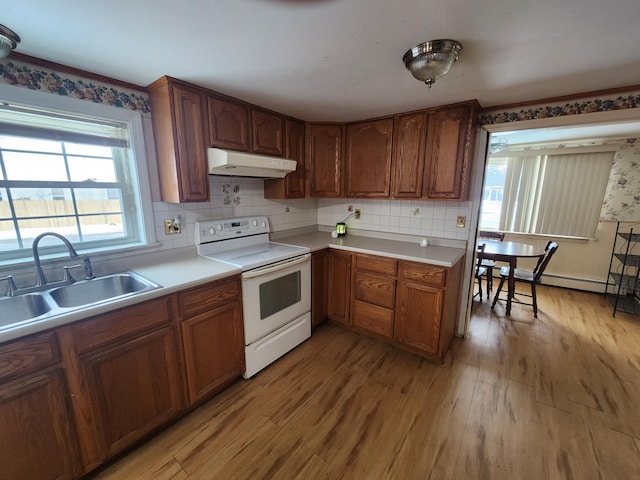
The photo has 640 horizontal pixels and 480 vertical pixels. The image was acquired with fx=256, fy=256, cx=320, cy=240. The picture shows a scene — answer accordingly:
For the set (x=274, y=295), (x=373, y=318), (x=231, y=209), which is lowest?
(x=373, y=318)

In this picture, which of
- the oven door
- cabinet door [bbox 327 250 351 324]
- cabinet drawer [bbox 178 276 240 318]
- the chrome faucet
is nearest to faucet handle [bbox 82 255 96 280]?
the chrome faucet

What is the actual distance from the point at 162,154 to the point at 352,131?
67.4 inches

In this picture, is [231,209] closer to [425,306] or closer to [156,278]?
[156,278]

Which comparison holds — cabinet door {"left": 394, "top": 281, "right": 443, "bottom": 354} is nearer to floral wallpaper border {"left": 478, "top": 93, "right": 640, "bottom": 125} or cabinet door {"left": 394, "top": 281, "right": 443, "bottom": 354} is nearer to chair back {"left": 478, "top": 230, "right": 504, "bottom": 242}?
floral wallpaper border {"left": 478, "top": 93, "right": 640, "bottom": 125}

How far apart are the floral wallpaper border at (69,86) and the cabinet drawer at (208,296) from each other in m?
1.27

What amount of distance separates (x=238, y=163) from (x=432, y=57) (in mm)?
1283

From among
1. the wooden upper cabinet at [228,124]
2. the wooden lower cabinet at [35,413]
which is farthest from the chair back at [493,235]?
the wooden lower cabinet at [35,413]

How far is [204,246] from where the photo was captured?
208 cm

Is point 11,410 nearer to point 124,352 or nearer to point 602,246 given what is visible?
point 124,352

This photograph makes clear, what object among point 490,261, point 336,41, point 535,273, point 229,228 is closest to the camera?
point 336,41

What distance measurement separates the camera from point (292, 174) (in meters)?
2.50

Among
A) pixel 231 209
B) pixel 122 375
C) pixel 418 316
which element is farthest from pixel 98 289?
pixel 418 316

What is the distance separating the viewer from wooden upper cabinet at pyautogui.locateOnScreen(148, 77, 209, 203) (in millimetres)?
1640

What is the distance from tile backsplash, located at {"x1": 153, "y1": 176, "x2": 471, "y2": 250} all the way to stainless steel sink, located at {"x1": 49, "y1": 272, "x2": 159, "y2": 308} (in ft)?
1.23
